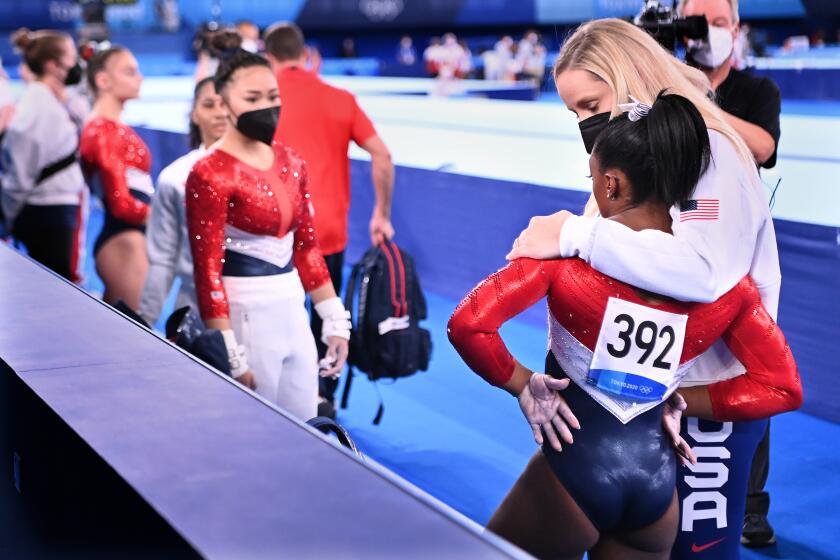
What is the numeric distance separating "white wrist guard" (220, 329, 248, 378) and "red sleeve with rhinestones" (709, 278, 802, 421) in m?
1.38

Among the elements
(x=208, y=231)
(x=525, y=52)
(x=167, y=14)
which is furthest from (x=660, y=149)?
(x=167, y=14)

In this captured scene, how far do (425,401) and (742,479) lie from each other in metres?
2.78

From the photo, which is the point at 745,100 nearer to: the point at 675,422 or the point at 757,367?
the point at 757,367

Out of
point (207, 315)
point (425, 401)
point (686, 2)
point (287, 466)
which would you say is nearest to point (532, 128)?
point (425, 401)

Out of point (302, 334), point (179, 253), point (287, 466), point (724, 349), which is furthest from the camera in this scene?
point (179, 253)

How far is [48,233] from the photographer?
5.14 m

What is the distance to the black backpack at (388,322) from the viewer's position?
403 cm

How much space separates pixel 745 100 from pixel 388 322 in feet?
5.44

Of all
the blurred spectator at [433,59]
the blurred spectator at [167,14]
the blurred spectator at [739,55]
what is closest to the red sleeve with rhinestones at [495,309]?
the blurred spectator at [739,55]

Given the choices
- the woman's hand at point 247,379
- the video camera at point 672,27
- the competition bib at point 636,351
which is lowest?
the woman's hand at point 247,379

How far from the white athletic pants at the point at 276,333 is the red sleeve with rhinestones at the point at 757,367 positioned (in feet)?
4.78

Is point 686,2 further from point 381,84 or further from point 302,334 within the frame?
point 381,84

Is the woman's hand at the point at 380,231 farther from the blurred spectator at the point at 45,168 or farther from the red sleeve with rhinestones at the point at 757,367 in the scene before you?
the red sleeve with rhinestones at the point at 757,367

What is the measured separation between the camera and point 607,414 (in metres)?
1.83
